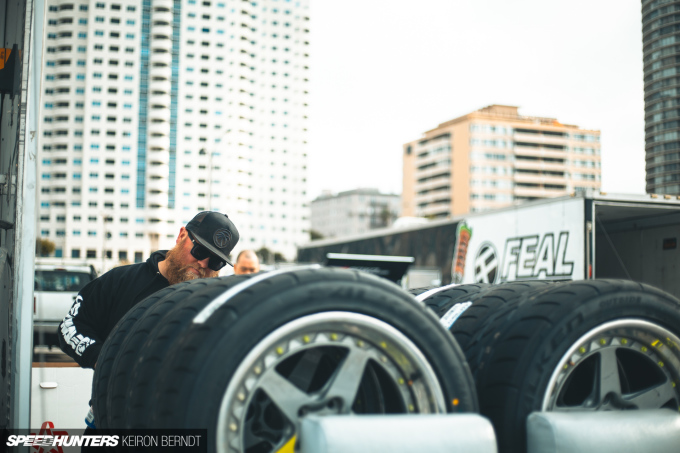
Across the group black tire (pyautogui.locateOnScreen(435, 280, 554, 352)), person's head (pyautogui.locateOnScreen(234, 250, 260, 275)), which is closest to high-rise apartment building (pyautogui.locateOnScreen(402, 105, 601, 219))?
person's head (pyautogui.locateOnScreen(234, 250, 260, 275))

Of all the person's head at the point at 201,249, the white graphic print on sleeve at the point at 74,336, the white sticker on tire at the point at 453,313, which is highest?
the person's head at the point at 201,249

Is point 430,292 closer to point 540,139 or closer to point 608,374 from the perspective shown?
point 608,374

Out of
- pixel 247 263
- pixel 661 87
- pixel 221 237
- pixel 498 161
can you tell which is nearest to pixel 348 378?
pixel 221 237

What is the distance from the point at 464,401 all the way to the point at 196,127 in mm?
133949

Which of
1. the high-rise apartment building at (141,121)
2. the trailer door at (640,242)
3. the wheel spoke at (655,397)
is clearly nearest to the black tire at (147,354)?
the wheel spoke at (655,397)

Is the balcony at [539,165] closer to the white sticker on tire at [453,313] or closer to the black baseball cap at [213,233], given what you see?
the black baseball cap at [213,233]

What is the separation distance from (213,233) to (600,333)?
6.45 feet

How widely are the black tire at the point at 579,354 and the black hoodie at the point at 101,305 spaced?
193cm

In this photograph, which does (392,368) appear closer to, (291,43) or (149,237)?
(149,237)

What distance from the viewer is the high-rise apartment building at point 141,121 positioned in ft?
409

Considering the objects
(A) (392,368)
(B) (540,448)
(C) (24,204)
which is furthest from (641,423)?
(C) (24,204)

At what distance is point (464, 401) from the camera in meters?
1.93

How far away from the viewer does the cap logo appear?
3359mm

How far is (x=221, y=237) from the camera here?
3363 millimetres
